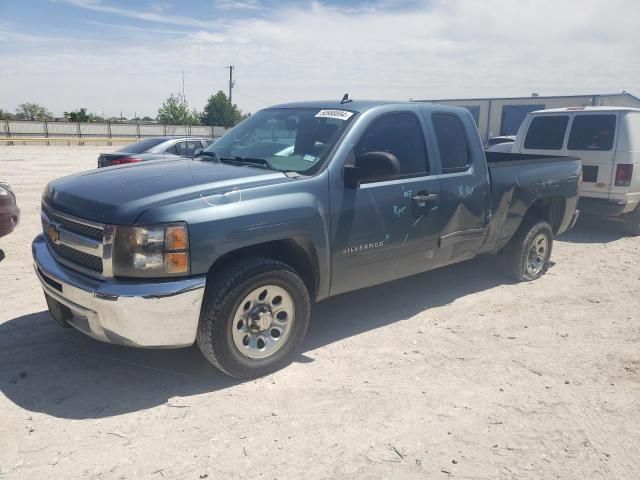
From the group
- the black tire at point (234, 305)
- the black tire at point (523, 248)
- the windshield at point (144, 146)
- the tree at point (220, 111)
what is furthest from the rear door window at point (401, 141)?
the tree at point (220, 111)

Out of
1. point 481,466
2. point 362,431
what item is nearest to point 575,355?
point 481,466

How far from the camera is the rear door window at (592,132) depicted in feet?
27.9

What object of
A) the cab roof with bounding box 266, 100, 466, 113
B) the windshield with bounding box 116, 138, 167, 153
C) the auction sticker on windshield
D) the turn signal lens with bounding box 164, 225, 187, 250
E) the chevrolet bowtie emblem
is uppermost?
the cab roof with bounding box 266, 100, 466, 113

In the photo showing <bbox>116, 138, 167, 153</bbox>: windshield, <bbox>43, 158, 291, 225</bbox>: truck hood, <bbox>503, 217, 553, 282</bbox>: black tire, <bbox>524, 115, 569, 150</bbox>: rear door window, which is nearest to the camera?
<bbox>43, 158, 291, 225</bbox>: truck hood

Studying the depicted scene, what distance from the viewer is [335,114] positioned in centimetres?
439

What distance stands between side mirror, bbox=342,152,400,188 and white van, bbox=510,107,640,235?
19.7 feet

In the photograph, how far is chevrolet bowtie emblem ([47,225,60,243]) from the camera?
3.65m

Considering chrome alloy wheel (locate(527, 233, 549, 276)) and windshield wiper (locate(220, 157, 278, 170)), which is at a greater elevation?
windshield wiper (locate(220, 157, 278, 170))

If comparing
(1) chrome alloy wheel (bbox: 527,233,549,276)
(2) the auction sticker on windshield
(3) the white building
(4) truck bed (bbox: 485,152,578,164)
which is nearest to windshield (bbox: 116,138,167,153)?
(4) truck bed (bbox: 485,152,578,164)

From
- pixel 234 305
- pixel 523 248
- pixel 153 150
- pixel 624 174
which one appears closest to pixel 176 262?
pixel 234 305

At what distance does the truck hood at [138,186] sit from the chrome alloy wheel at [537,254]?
361 centimetres

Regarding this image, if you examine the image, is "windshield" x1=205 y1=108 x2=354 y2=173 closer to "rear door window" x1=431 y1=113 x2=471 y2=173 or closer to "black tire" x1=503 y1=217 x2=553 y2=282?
"rear door window" x1=431 y1=113 x2=471 y2=173

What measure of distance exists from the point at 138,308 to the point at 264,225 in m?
0.94

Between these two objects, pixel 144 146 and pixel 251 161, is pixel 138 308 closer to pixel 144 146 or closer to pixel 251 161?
pixel 251 161
